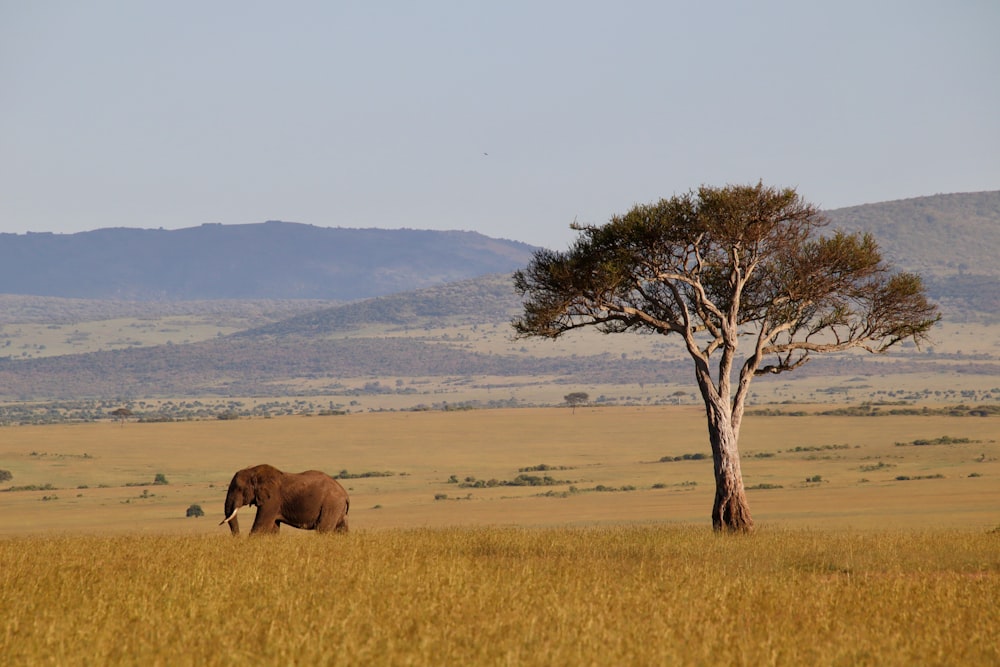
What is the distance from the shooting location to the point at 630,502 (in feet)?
128

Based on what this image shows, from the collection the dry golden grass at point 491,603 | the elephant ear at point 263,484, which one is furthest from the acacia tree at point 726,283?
the elephant ear at point 263,484

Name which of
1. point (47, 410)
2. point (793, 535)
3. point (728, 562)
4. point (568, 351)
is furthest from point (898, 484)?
point (568, 351)

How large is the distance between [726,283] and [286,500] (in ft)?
32.6

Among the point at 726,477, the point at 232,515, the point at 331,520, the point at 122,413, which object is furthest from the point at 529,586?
the point at 122,413

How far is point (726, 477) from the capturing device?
74.2ft

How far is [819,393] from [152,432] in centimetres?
7892

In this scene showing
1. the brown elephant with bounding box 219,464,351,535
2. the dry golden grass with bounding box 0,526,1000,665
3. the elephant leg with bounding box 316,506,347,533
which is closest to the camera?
the dry golden grass with bounding box 0,526,1000,665

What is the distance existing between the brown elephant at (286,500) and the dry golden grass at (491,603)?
1654 millimetres

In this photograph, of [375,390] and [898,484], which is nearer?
[898,484]

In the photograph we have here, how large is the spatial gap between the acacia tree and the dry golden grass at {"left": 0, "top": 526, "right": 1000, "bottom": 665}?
15.7 feet

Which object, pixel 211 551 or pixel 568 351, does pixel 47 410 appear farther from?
pixel 211 551

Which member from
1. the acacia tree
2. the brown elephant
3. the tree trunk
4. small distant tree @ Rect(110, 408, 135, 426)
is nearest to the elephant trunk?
the brown elephant

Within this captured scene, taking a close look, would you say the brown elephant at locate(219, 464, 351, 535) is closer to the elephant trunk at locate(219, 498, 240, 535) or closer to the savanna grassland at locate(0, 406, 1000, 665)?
the elephant trunk at locate(219, 498, 240, 535)

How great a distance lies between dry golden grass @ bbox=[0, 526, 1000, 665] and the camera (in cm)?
988
